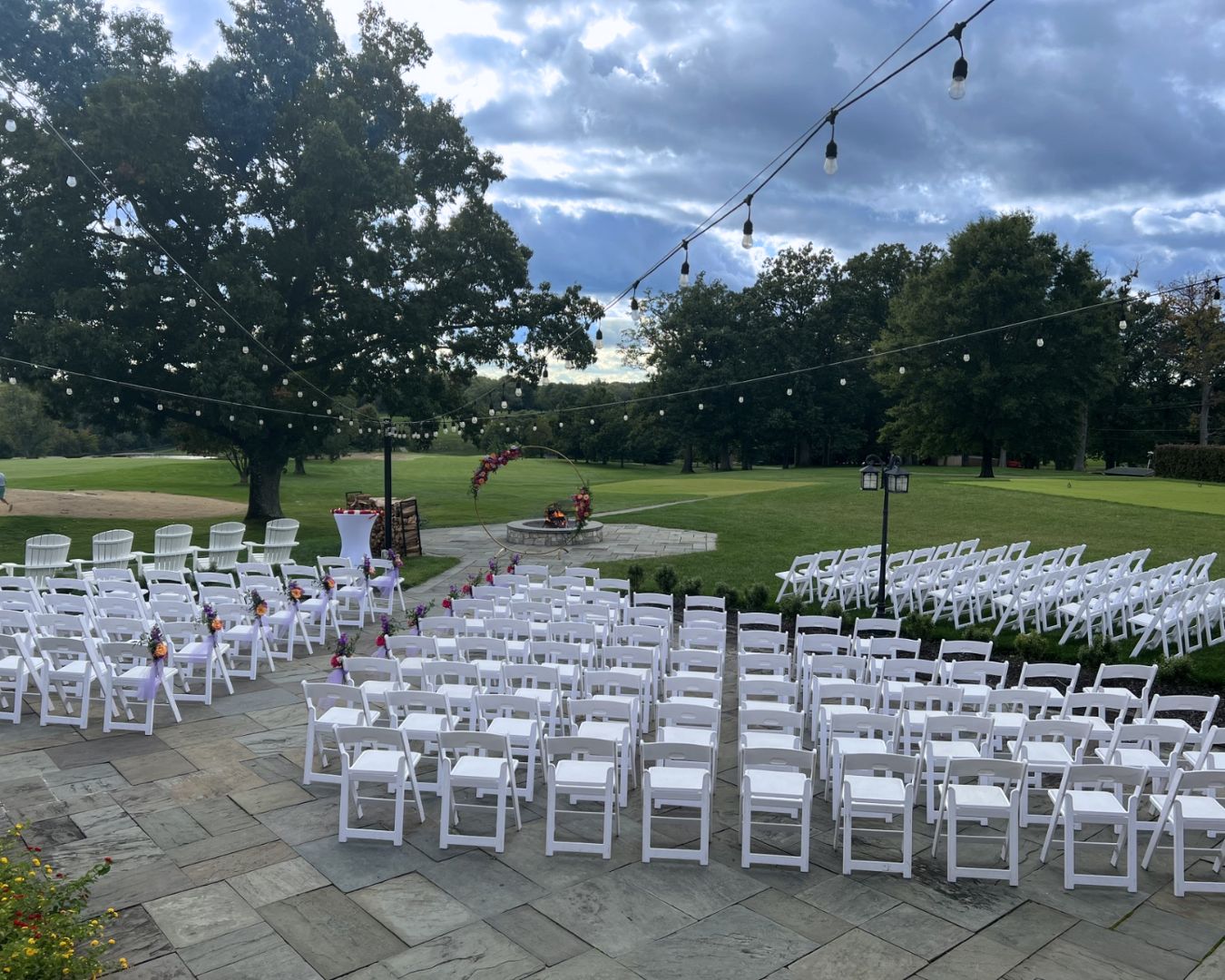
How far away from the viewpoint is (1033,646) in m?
10.0

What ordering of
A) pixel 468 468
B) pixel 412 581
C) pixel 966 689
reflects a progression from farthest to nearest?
pixel 468 468 < pixel 412 581 < pixel 966 689

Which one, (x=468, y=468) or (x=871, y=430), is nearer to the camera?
(x=871, y=430)

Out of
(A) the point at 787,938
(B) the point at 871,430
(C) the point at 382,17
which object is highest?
(C) the point at 382,17

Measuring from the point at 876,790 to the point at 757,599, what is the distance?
731cm

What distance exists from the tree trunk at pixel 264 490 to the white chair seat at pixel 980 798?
22.8 metres

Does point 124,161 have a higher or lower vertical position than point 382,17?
lower

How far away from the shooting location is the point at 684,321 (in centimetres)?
5016

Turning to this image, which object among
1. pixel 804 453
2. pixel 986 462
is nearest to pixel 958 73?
pixel 986 462

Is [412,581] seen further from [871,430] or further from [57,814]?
[871,430]

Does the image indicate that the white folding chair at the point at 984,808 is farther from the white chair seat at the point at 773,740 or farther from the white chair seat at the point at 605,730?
the white chair seat at the point at 605,730

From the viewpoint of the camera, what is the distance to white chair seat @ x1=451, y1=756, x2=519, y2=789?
5.27 m

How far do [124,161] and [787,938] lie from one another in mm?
21207

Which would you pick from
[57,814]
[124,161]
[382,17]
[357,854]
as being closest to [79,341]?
[124,161]

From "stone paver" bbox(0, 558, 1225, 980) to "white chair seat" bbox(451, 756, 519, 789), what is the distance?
1.34 feet
